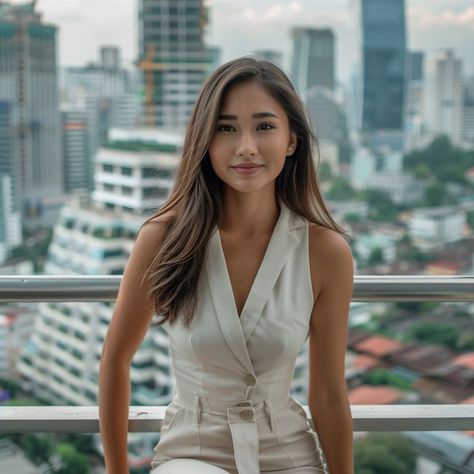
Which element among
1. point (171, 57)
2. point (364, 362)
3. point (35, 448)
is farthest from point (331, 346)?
point (171, 57)

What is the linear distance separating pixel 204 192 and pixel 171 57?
1841cm

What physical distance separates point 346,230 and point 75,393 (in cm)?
755

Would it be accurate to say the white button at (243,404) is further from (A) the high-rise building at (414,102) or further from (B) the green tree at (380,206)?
(A) the high-rise building at (414,102)

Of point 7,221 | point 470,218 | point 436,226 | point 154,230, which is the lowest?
point 436,226

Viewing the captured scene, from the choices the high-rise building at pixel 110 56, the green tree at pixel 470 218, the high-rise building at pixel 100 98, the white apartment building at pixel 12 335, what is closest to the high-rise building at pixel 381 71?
the green tree at pixel 470 218

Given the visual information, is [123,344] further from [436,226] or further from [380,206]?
[380,206]

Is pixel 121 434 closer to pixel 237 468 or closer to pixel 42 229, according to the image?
pixel 237 468

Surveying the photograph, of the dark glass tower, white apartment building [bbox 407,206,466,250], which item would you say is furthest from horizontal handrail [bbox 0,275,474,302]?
the dark glass tower

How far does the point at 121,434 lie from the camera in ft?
4.29

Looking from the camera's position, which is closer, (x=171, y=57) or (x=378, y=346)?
(x=378, y=346)

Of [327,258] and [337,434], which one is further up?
[327,258]

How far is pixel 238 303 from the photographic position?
127cm

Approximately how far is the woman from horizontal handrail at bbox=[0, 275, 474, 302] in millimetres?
94

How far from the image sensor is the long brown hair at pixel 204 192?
1.25m
